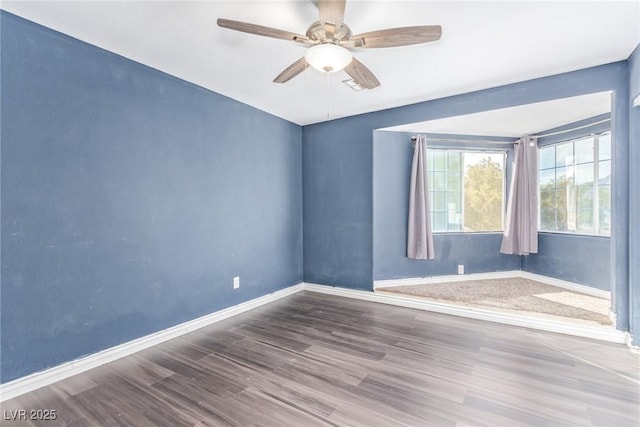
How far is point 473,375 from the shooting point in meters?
2.00

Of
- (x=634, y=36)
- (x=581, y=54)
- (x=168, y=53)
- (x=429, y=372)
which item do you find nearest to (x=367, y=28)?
(x=168, y=53)

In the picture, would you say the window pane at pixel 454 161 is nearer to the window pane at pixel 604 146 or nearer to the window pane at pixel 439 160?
the window pane at pixel 439 160

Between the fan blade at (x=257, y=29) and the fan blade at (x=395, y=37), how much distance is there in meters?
0.30

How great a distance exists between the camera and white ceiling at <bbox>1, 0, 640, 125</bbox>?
5.91ft

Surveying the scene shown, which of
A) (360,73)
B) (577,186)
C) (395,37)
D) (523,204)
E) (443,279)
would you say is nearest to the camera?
(395,37)

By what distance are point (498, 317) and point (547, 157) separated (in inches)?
117

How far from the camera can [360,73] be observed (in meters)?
2.08

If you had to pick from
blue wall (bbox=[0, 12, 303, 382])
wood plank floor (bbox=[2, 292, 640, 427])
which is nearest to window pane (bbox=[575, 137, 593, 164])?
wood plank floor (bbox=[2, 292, 640, 427])

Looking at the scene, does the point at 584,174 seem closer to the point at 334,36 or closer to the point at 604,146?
the point at 604,146

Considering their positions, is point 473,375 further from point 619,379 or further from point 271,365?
point 271,365

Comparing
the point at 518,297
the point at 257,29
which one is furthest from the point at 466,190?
the point at 257,29

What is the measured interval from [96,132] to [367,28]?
215 cm

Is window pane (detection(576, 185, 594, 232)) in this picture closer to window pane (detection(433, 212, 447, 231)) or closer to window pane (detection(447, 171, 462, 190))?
window pane (detection(447, 171, 462, 190))

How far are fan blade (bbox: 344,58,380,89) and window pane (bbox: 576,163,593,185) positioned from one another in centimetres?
365
